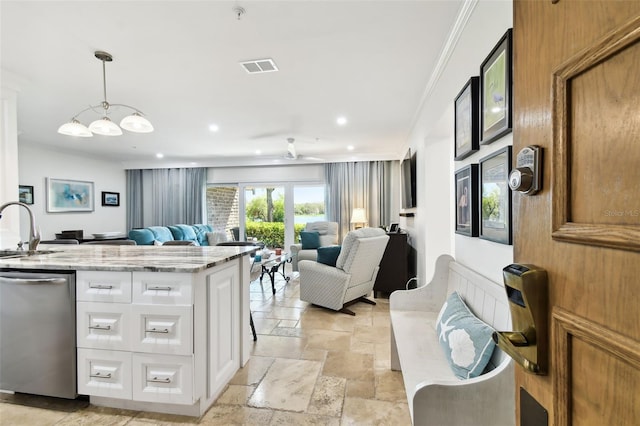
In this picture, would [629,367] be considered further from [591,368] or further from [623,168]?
[623,168]

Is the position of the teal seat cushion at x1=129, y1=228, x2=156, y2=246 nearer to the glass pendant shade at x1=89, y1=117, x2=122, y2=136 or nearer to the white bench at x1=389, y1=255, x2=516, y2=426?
the glass pendant shade at x1=89, y1=117, x2=122, y2=136

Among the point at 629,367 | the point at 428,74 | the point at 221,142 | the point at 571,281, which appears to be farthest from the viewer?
the point at 221,142

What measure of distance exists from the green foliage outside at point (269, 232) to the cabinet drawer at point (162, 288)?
556 cm

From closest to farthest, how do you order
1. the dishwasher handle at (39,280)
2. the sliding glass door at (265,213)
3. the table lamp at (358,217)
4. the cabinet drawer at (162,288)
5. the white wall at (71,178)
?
the cabinet drawer at (162,288), the dishwasher handle at (39,280), the white wall at (71,178), the table lamp at (358,217), the sliding glass door at (265,213)

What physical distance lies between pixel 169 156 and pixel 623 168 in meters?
7.69

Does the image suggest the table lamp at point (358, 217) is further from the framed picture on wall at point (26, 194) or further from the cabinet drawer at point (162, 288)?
the framed picture on wall at point (26, 194)

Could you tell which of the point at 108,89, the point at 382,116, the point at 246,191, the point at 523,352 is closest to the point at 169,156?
the point at 246,191

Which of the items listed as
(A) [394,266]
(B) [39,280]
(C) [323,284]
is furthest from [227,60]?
(A) [394,266]

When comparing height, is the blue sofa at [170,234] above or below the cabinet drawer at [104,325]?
above

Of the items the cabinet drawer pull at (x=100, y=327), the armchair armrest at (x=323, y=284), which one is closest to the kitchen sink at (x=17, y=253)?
the cabinet drawer pull at (x=100, y=327)

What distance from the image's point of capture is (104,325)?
1849 millimetres

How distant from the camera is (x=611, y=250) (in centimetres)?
44

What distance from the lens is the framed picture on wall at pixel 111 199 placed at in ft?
23.4

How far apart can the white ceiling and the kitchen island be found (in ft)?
5.25
